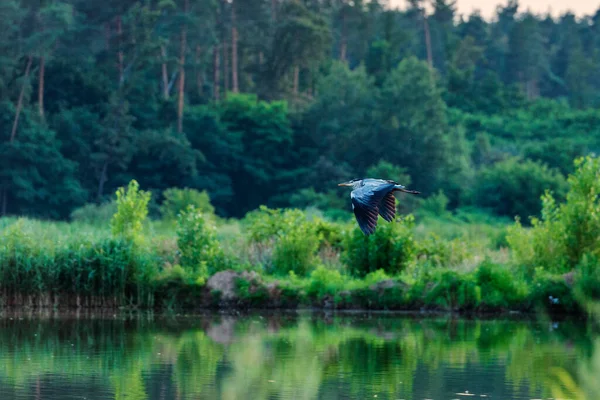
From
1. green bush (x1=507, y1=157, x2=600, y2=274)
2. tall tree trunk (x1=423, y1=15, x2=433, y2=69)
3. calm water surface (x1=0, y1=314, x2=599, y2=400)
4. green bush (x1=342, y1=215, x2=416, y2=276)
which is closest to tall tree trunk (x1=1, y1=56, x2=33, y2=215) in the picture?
tall tree trunk (x1=423, y1=15, x2=433, y2=69)

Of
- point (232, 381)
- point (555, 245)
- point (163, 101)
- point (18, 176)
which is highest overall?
point (163, 101)

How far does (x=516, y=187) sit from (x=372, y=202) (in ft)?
134

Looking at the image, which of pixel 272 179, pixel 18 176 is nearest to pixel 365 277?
pixel 18 176

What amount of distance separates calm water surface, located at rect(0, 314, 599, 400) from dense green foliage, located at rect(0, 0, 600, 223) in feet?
81.6

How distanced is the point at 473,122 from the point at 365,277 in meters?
43.7

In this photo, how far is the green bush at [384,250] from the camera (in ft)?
81.4

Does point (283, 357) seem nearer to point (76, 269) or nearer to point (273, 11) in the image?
point (76, 269)

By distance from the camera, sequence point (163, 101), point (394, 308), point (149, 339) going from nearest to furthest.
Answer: point (149, 339) → point (394, 308) → point (163, 101)

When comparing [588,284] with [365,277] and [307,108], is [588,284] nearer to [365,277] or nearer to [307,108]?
[365,277]

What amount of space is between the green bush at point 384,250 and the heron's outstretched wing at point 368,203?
11.7 meters

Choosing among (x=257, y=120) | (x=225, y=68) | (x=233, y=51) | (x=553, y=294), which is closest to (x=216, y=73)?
(x=225, y=68)

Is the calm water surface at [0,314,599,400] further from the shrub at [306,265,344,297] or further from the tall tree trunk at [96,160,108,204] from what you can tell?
the tall tree trunk at [96,160,108,204]

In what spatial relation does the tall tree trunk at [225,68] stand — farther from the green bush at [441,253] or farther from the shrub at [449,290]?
the shrub at [449,290]

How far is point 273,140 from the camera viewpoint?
57.6 metres
